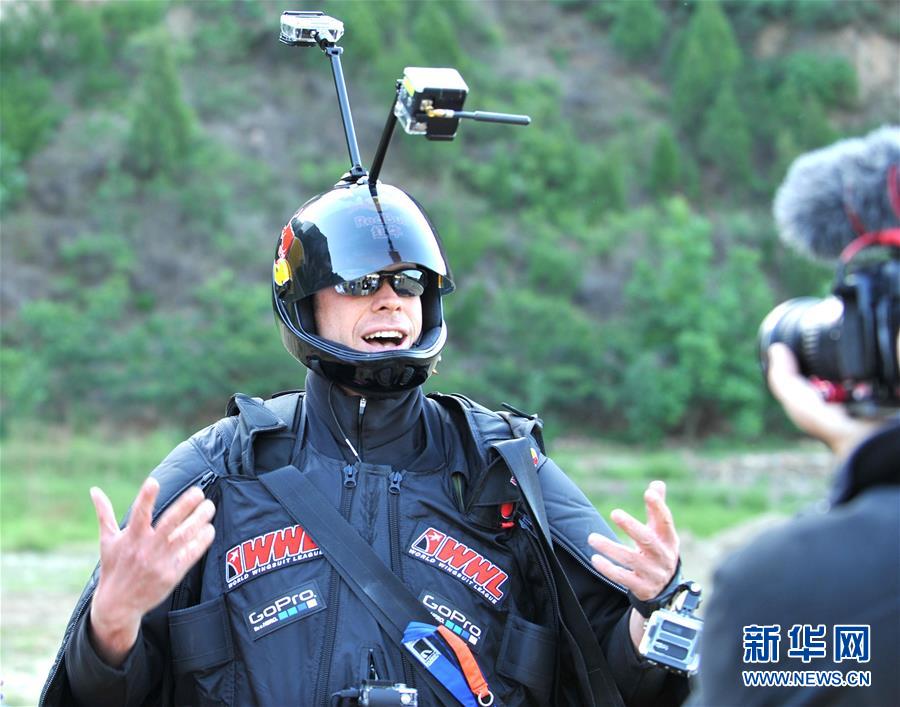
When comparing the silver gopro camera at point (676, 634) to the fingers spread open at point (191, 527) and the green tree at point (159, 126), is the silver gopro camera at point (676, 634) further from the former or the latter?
the green tree at point (159, 126)

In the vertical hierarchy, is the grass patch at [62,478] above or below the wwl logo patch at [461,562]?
below

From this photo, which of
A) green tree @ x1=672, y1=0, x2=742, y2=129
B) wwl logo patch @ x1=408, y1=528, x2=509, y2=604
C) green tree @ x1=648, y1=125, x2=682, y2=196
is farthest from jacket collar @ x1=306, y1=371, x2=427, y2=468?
green tree @ x1=672, y1=0, x2=742, y2=129

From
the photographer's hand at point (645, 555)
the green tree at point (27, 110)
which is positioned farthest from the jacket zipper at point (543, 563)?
the green tree at point (27, 110)

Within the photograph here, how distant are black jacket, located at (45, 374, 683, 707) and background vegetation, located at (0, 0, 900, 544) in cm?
2065

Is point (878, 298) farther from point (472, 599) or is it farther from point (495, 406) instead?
point (495, 406)

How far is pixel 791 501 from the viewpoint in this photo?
83.3 feet

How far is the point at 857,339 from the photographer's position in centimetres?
215

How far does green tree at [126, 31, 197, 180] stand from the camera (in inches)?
1315

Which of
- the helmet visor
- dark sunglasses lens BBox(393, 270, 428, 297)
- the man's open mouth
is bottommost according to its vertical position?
the man's open mouth

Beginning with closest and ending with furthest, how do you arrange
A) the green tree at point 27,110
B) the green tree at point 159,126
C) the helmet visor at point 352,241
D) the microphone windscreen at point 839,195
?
the microphone windscreen at point 839,195 → the helmet visor at point 352,241 → the green tree at point 159,126 → the green tree at point 27,110

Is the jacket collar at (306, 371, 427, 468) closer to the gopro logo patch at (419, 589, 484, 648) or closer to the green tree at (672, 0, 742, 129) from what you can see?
the gopro logo patch at (419, 589, 484, 648)

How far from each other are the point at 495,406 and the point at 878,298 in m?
28.7

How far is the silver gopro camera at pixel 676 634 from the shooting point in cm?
317

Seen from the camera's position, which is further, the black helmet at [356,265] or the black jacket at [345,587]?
the black helmet at [356,265]
